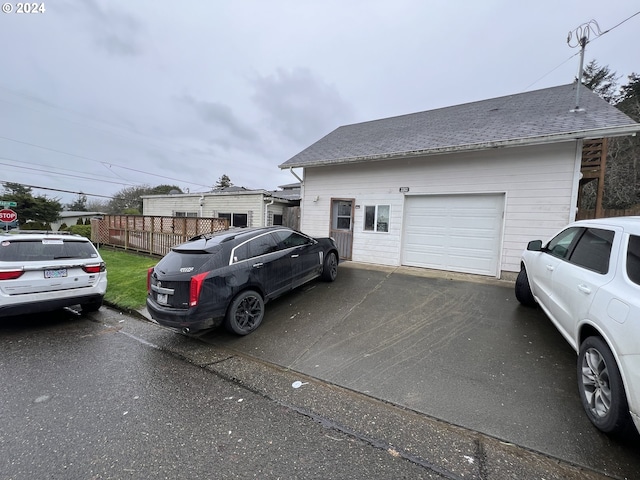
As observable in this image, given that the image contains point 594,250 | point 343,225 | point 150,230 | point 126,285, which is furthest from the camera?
point 150,230

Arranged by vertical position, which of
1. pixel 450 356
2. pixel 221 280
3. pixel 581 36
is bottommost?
pixel 450 356

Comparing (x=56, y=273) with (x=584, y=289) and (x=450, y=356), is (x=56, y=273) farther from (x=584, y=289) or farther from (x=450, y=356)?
(x=584, y=289)

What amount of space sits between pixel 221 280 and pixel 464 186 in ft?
21.6

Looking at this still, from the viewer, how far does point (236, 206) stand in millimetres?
13797

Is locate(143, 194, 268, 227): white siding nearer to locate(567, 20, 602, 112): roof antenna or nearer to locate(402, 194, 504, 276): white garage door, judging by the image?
locate(402, 194, 504, 276): white garage door

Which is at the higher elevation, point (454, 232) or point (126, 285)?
point (454, 232)

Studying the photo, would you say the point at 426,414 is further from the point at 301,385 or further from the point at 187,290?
the point at 187,290

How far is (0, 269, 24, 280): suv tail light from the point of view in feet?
13.3

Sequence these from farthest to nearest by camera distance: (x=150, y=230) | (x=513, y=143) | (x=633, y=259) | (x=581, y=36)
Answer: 1. (x=150, y=230)
2. (x=581, y=36)
3. (x=513, y=143)
4. (x=633, y=259)

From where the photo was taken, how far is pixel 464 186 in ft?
24.0

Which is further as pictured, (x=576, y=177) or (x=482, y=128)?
(x=482, y=128)

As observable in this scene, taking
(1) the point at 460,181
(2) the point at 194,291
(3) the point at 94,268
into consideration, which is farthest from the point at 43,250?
(1) the point at 460,181

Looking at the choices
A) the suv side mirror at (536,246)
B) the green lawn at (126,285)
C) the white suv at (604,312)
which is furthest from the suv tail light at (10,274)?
the suv side mirror at (536,246)

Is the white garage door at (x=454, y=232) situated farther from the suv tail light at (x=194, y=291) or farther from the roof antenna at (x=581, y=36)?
the suv tail light at (x=194, y=291)
